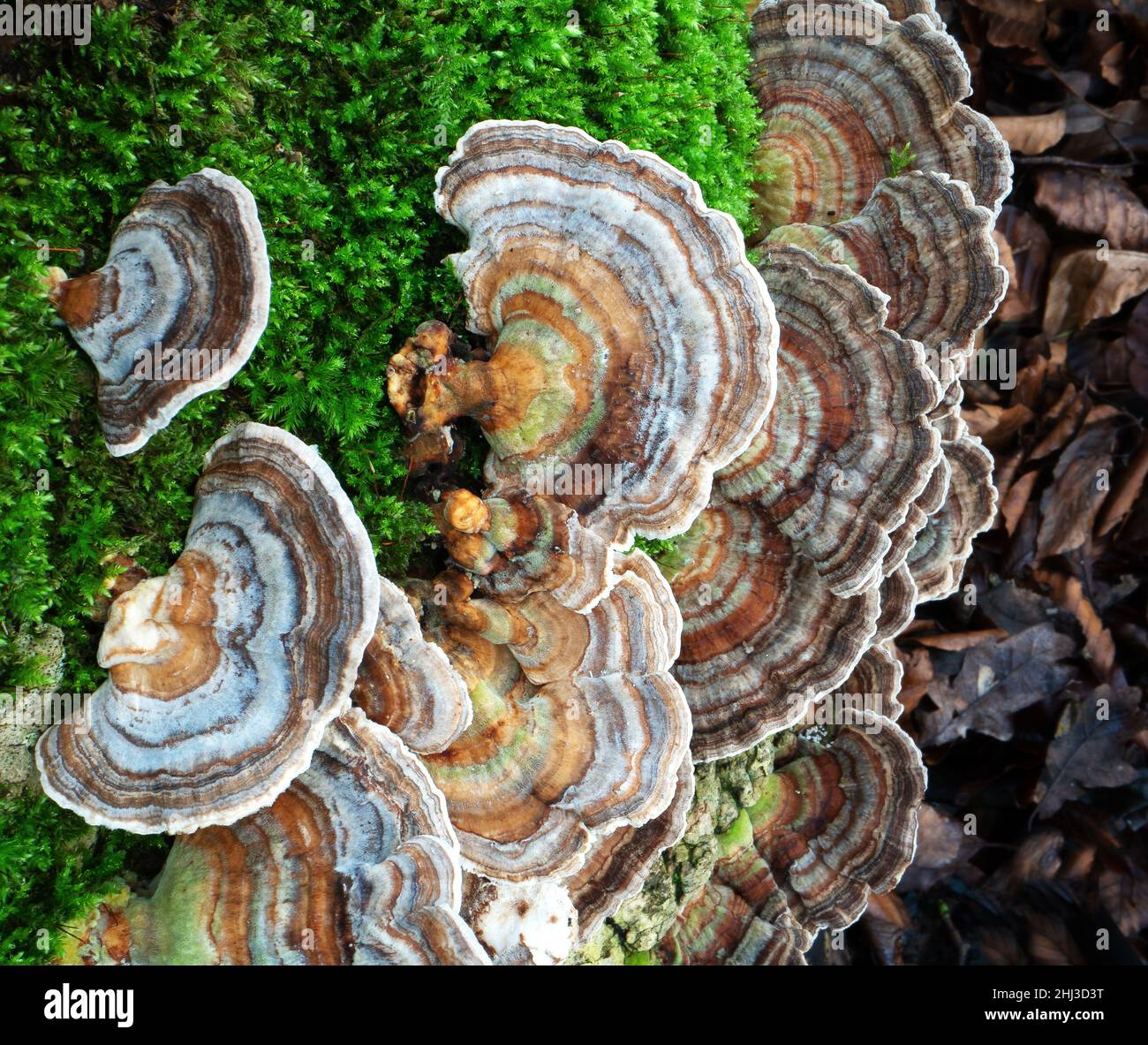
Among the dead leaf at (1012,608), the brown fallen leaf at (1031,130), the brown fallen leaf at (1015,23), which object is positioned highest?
the brown fallen leaf at (1015,23)

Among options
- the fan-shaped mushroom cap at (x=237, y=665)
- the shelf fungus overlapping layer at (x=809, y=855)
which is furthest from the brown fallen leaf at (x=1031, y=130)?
the fan-shaped mushroom cap at (x=237, y=665)

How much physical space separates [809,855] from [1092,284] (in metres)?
4.44

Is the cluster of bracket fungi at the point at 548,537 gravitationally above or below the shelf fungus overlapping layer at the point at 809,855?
above

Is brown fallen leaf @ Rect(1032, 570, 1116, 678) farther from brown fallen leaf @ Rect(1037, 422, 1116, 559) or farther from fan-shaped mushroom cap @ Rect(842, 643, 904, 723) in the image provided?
fan-shaped mushroom cap @ Rect(842, 643, 904, 723)

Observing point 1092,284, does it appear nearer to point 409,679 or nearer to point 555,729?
point 555,729

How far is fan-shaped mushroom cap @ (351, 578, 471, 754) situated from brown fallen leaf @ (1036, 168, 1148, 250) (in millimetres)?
5653

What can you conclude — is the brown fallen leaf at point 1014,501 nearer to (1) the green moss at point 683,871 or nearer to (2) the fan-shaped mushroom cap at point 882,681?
(2) the fan-shaped mushroom cap at point 882,681

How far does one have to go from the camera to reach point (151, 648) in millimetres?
2535

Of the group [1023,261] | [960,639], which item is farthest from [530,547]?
[1023,261]

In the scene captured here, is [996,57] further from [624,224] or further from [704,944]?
[704,944]

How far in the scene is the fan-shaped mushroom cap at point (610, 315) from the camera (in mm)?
2926

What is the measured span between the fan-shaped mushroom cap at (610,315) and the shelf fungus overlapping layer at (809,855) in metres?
2.35

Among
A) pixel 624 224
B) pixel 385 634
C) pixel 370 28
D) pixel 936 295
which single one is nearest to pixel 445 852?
pixel 385 634

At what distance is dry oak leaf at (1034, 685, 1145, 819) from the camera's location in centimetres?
589
